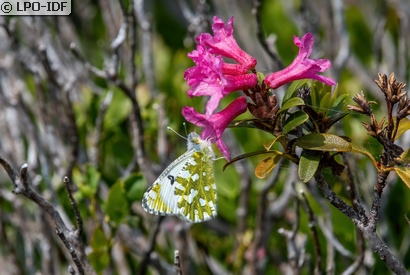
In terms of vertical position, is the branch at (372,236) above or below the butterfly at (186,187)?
below

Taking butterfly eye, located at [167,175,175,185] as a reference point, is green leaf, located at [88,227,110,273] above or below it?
below

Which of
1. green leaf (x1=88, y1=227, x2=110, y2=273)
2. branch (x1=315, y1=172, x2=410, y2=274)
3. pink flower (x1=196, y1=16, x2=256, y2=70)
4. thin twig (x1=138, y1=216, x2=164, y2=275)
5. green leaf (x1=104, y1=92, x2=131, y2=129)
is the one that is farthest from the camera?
green leaf (x1=104, y1=92, x2=131, y2=129)

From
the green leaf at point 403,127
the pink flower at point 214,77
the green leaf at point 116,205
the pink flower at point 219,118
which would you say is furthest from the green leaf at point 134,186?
the green leaf at point 403,127

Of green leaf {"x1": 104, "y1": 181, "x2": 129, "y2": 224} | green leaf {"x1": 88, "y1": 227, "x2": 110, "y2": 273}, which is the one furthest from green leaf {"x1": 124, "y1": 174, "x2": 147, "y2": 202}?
green leaf {"x1": 88, "y1": 227, "x2": 110, "y2": 273}

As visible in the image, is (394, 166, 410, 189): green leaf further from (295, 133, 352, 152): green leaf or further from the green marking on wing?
the green marking on wing

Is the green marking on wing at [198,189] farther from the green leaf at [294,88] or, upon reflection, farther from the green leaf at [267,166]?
the green leaf at [294,88]

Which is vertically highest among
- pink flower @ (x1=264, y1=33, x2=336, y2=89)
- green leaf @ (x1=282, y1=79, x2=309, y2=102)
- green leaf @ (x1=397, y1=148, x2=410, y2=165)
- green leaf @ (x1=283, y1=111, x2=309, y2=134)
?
pink flower @ (x1=264, y1=33, x2=336, y2=89)
